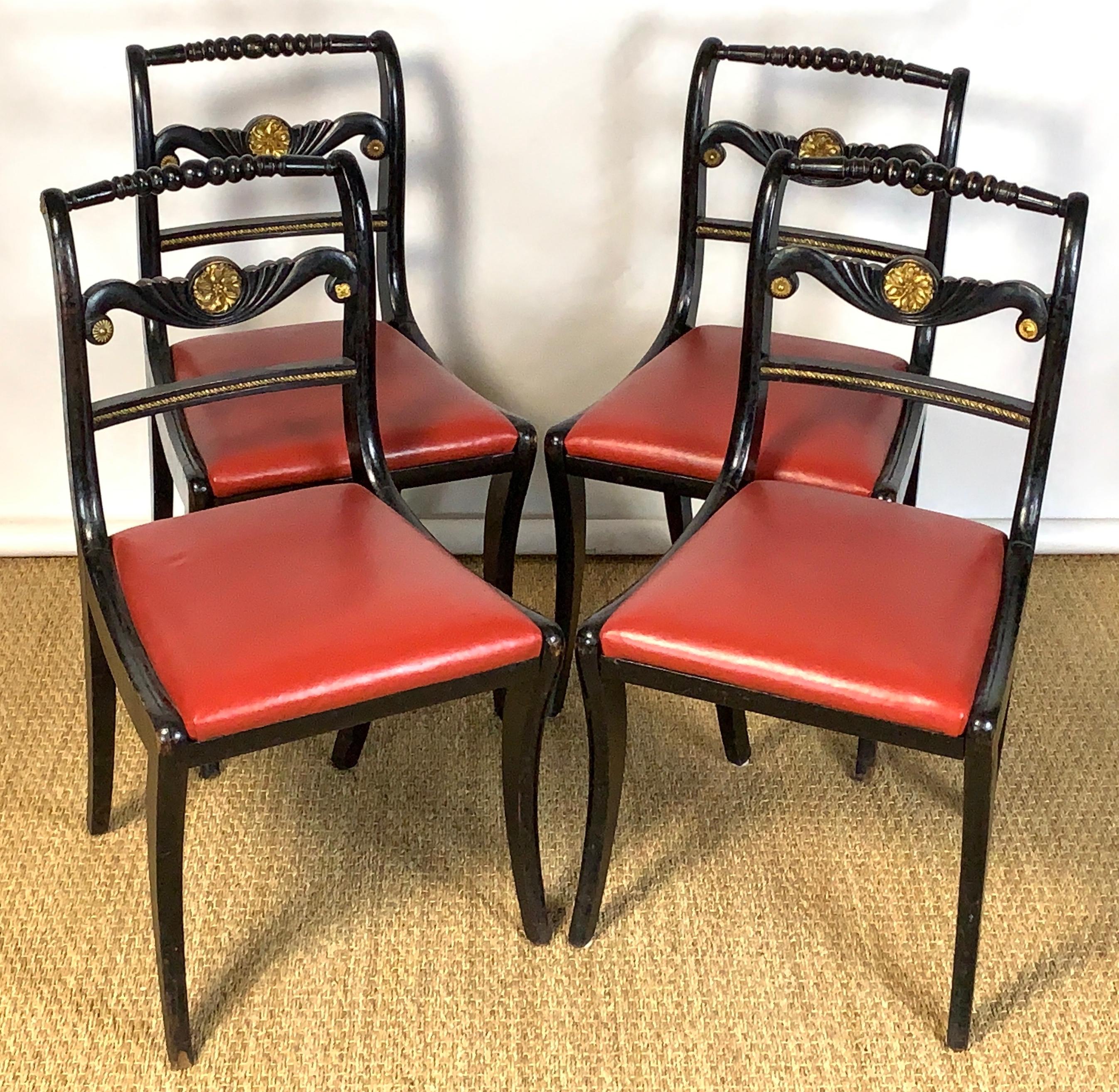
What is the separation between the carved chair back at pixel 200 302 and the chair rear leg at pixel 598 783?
37 cm

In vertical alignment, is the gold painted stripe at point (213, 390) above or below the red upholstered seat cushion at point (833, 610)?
above

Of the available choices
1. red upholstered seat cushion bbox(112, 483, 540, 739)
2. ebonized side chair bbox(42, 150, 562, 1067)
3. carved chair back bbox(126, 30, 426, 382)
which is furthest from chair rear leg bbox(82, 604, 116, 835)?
carved chair back bbox(126, 30, 426, 382)

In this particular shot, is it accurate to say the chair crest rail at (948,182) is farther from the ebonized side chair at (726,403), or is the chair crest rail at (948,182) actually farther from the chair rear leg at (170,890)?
the chair rear leg at (170,890)

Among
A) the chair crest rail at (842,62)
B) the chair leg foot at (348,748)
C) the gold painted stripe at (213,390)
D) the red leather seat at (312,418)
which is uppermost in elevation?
the chair crest rail at (842,62)

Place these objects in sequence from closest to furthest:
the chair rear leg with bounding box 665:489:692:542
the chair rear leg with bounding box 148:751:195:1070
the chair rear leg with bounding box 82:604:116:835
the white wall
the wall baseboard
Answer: the chair rear leg with bounding box 148:751:195:1070
the chair rear leg with bounding box 82:604:116:835
the white wall
the chair rear leg with bounding box 665:489:692:542
the wall baseboard

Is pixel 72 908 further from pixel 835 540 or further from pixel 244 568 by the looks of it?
pixel 835 540

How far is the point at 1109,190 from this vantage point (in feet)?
6.83

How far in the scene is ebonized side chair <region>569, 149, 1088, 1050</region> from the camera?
133cm

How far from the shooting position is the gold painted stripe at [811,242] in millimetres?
1791

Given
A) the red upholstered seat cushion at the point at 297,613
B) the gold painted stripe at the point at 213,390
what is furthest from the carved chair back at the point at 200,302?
the red upholstered seat cushion at the point at 297,613

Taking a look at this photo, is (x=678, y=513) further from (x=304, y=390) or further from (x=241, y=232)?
(x=241, y=232)

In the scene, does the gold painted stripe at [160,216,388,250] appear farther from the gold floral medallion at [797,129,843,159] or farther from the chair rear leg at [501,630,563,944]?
the chair rear leg at [501,630,563,944]

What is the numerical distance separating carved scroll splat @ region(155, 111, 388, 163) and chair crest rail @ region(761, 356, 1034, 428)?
2.19 feet

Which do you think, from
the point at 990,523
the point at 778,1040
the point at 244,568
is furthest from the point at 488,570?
the point at 990,523
